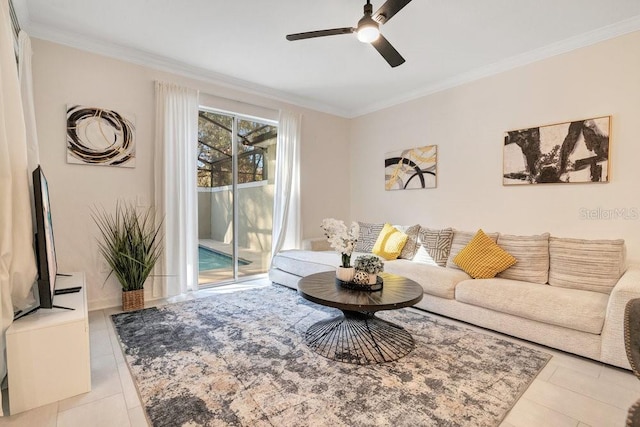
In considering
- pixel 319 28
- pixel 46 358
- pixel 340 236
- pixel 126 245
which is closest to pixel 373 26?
pixel 319 28

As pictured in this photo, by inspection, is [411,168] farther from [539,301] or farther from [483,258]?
[539,301]

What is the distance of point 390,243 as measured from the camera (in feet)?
13.2

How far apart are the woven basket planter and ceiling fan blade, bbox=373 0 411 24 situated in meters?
3.32

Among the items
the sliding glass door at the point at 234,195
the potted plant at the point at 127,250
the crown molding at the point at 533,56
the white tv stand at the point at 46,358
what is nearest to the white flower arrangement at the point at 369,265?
the white tv stand at the point at 46,358

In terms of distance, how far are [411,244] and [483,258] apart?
3.27 feet

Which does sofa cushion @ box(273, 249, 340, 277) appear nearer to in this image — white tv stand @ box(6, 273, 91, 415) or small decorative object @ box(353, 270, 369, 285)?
small decorative object @ box(353, 270, 369, 285)

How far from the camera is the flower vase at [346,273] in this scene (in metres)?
2.54

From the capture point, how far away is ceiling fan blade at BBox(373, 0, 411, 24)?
193 centimetres

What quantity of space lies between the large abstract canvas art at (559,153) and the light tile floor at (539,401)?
1767mm

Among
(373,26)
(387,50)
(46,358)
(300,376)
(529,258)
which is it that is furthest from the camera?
(529,258)

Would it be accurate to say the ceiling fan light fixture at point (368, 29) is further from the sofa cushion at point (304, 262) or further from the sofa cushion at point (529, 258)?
the sofa cushion at point (529, 258)

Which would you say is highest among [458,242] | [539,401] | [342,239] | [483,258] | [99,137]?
[99,137]

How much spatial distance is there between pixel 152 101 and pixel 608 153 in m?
4.67

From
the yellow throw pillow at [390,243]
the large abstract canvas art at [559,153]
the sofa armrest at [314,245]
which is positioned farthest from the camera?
the sofa armrest at [314,245]
